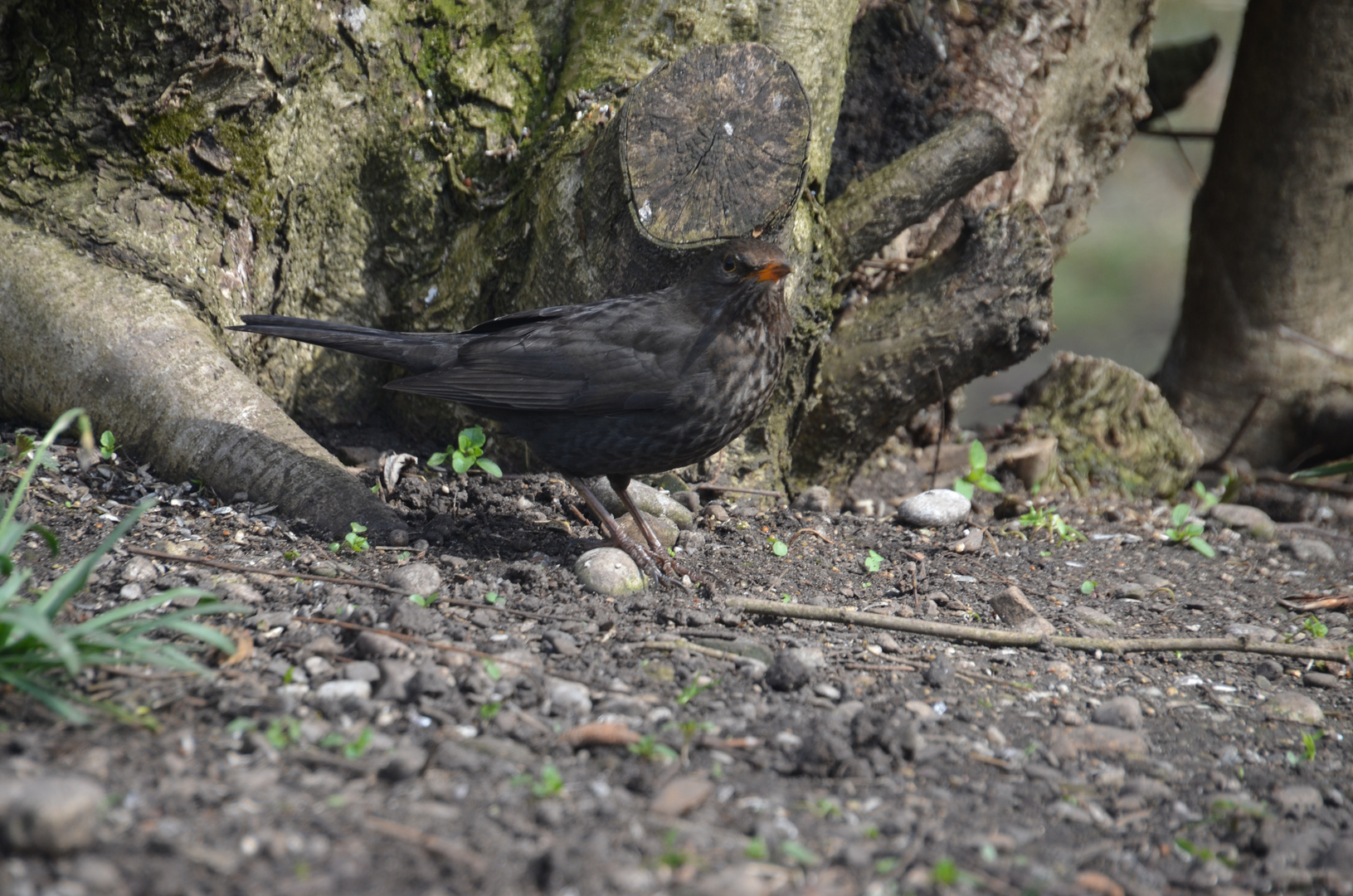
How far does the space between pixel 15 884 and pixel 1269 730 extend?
9.71 feet

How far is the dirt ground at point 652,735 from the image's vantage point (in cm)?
183

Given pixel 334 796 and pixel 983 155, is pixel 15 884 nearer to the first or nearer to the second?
pixel 334 796

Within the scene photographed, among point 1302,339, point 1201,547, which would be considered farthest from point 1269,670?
point 1302,339

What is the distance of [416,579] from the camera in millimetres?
3088

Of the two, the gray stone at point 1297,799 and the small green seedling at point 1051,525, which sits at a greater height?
the gray stone at point 1297,799

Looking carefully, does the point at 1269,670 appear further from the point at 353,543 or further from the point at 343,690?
the point at 353,543

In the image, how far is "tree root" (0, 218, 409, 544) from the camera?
3.74 metres

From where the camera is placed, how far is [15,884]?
1613 mm

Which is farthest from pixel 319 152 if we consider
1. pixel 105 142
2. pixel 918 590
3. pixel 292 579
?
pixel 918 590

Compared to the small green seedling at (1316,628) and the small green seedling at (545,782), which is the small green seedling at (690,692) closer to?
the small green seedling at (545,782)

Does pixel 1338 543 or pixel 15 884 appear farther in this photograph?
pixel 1338 543

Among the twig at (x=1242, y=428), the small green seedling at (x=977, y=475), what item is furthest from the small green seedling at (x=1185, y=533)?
Result: the twig at (x=1242, y=428)

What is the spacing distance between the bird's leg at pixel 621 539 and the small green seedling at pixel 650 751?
1350mm

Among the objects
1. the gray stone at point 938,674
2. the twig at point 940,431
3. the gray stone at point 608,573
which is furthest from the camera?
the twig at point 940,431
